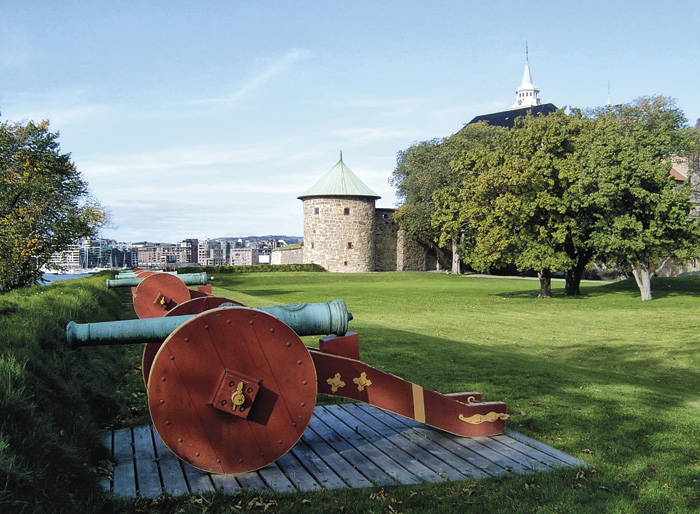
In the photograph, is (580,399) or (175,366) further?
(580,399)

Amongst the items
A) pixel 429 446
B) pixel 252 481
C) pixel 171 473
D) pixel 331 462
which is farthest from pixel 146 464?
pixel 429 446

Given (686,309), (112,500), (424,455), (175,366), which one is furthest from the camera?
(686,309)

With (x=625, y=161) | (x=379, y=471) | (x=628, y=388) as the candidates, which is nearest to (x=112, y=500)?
(x=379, y=471)

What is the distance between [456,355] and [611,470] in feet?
17.2

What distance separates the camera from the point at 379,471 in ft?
14.1

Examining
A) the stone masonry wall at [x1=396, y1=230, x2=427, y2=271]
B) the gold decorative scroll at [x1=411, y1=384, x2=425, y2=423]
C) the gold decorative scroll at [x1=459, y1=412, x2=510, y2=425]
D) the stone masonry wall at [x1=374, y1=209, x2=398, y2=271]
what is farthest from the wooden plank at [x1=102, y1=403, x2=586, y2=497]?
the stone masonry wall at [x1=396, y1=230, x2=427, y2=271]

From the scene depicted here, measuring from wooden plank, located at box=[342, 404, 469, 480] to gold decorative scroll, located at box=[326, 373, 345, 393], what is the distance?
804mm

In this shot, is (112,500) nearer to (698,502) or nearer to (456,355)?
(698,502)

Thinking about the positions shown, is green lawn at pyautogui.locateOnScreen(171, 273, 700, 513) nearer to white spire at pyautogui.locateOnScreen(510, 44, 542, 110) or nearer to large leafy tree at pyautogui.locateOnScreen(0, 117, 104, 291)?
large leafy tree at pyautogui.locateOnScreen(0, 117, 104, 291)

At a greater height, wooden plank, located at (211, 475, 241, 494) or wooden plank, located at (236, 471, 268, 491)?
wooden plank, located at (211, 475, 241, 494)

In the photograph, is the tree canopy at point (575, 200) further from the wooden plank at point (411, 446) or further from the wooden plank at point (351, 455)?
the wooden plank at point (351, 455)

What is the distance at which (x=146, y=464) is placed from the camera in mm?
4348

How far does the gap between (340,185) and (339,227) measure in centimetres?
392

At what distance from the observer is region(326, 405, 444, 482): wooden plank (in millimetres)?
4281
